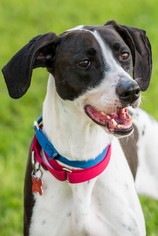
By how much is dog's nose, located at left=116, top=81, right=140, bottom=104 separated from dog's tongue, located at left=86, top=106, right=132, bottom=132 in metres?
0.14

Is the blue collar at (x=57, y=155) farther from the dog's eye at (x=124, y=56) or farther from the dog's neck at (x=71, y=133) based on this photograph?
the dog's eye at (x=124, y=56)

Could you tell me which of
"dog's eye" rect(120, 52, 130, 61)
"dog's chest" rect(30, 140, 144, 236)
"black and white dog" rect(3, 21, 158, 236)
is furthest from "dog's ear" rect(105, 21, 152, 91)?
A: "dog's chest" rect(30, 140, 144, 236)

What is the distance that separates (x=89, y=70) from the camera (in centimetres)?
418

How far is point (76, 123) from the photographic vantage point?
171 inches

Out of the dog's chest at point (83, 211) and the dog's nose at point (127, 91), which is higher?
the dog's nose at point (127, 91)

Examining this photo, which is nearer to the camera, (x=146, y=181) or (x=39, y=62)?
(x=39, y=62)

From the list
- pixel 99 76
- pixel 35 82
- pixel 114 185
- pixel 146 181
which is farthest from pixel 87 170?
pixel 35 82

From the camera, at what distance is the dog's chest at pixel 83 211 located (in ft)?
14.7

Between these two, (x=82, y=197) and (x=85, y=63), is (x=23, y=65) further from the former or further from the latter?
(x=82, y=197)

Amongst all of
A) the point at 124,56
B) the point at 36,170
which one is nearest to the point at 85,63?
the point at 124,56

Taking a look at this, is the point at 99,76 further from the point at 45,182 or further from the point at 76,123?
the point at 45,182

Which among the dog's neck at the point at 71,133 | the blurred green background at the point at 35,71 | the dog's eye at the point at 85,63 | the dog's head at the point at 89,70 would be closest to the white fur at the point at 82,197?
the dog's neck at the point at 71,133

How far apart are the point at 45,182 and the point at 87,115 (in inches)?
20.8

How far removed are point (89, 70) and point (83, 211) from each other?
827 millimetres
